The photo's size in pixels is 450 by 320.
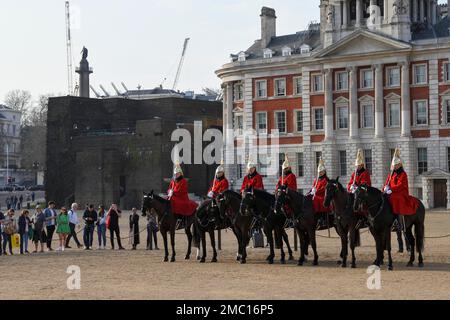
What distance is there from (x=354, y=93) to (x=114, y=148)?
27466mm

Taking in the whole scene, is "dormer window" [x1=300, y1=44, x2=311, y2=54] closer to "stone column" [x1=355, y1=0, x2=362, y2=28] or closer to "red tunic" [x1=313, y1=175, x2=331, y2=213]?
"stone column" [x1=355, y1=0, x2=362, y2=28]

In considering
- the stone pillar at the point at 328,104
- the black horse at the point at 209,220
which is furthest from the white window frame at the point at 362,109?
the black horse at the point at 209,220

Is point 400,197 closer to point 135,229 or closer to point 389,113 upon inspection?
point 135,229

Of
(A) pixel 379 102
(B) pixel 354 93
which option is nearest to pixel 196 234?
(A) pixel 379 102

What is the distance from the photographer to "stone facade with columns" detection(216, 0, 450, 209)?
233 feet

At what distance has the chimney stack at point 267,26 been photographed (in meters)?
83.1

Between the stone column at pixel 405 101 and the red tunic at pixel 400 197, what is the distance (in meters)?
45.8

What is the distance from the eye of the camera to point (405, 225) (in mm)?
27312

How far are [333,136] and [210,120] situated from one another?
21918 millimetres

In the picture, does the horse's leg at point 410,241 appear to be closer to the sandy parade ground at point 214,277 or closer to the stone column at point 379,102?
the sandy parade ground at point 214,277

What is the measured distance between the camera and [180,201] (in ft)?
98.9

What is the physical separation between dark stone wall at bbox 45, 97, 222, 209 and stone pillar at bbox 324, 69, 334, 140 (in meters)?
18.2

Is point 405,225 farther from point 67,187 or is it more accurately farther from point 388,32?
point 67,187
